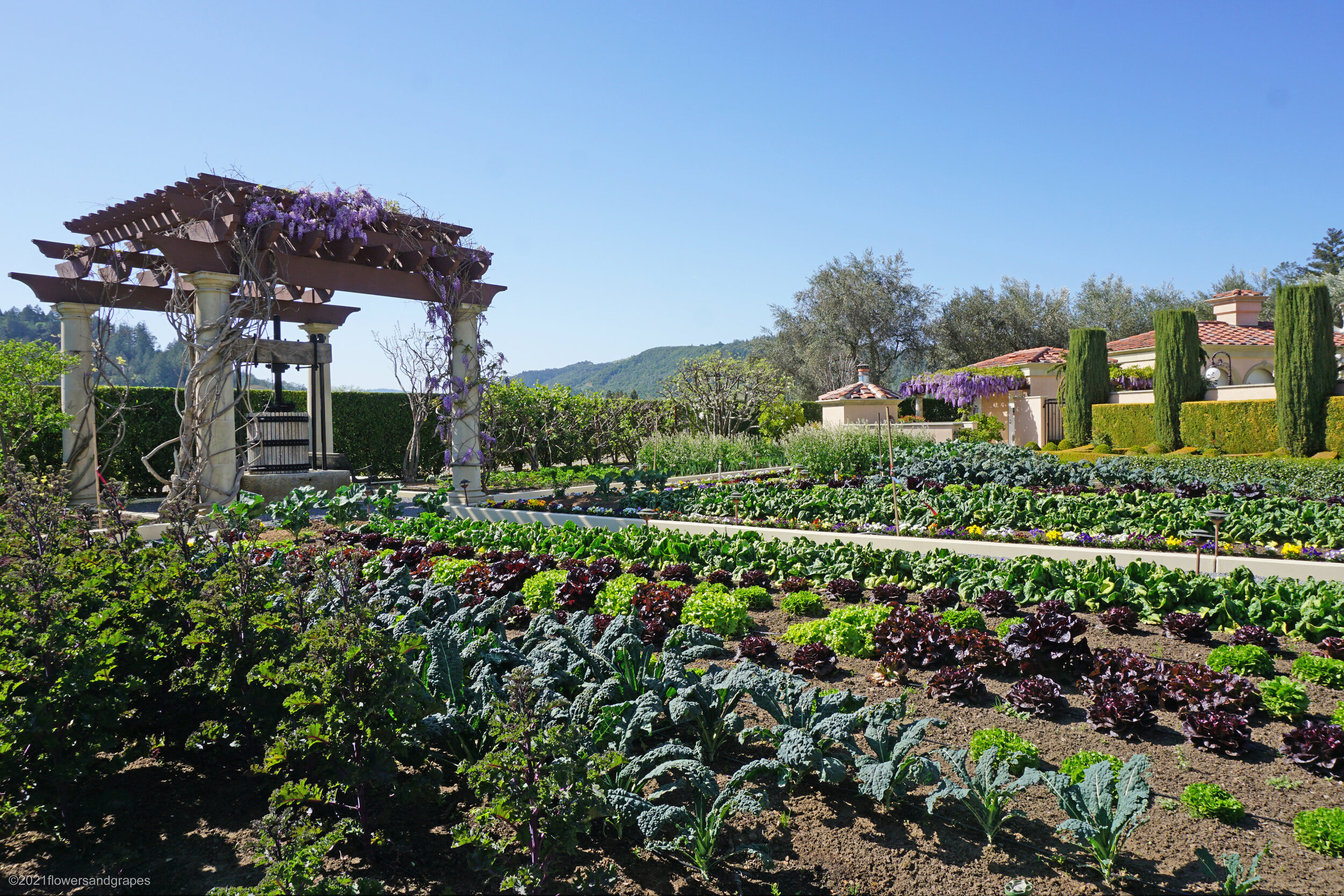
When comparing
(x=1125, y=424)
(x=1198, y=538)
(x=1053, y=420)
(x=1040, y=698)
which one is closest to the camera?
(x=1040, y=698)

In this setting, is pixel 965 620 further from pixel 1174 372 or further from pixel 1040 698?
pixel 1174 372

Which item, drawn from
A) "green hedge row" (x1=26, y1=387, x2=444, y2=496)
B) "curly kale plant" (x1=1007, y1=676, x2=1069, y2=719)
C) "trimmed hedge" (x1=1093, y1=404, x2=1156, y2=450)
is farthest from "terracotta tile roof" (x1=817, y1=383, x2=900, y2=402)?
"curly kale plant" (x1=1007, y1=676, x2=1069, y2=719)

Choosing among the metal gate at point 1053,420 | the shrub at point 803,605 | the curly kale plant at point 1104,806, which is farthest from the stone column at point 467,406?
the metal gate at point 1053,420

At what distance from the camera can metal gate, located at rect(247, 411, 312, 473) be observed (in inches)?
390

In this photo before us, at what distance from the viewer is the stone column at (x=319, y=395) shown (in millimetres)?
11211

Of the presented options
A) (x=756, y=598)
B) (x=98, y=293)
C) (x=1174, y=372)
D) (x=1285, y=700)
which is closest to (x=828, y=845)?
(x=1285, y=700)

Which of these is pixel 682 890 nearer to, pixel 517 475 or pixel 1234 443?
pixel 517 475

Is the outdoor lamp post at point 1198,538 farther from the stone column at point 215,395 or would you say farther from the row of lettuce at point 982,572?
the stone column at point 215,395

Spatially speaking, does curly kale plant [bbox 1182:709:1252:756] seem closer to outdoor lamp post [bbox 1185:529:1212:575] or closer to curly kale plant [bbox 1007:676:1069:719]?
curly kale plant [bbox 1007:676:1069:719]

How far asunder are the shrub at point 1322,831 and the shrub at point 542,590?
3.66 meters

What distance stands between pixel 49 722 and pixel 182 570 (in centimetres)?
110

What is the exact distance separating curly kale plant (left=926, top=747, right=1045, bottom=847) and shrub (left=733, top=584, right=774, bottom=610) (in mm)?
2322

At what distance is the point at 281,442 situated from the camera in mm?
10055

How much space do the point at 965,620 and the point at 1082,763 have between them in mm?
1510
